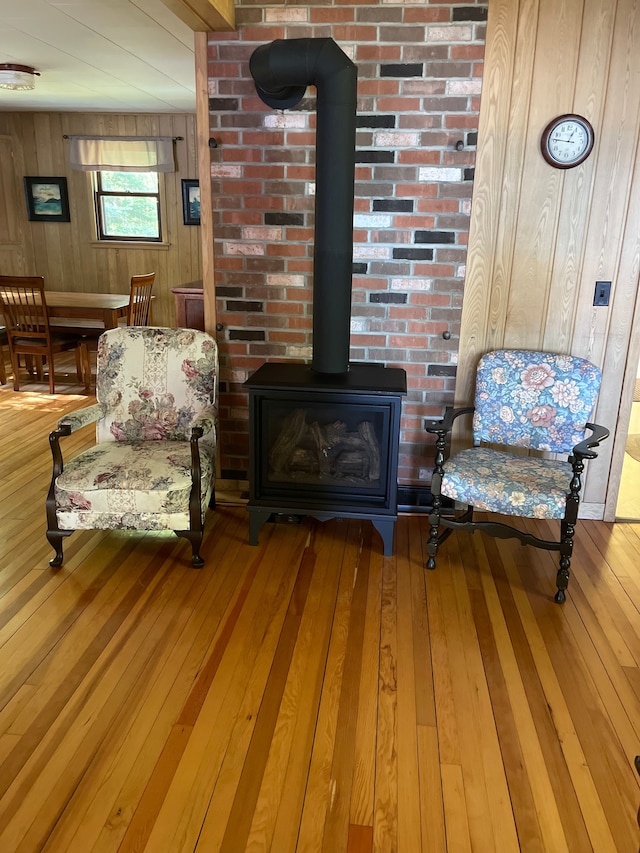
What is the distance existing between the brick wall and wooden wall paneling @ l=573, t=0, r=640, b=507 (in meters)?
0.56

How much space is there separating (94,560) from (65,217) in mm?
5316

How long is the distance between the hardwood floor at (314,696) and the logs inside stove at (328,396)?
256mm

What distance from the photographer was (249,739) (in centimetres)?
187

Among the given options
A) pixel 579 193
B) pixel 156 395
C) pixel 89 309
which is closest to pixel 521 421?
pixel 579 193

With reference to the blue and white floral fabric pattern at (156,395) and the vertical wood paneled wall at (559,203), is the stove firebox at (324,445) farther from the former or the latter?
the vertical wood paneled wall at (559,203)

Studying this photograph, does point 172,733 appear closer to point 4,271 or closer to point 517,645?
point 517,645

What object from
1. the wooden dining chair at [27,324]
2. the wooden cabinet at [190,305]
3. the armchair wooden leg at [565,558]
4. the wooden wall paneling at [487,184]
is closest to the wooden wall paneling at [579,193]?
the wooden wall paneling at [487,184]

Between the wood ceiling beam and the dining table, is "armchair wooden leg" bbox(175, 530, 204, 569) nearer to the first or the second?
the wood ceiling beam

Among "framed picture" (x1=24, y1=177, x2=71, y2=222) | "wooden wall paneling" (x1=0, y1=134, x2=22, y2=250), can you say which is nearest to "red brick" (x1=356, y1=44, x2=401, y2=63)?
"framed picture" (x1=24, y1=177, x2=71, y2=222)

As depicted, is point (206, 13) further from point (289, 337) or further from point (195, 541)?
point (195, 541)

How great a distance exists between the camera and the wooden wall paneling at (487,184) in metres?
2.76

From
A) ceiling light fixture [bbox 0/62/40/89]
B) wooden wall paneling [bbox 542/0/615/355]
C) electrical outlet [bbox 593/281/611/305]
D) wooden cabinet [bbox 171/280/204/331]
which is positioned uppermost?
ceiling light fixture [bbox 0/62/40/89]

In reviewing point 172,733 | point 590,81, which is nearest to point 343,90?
point 590,81

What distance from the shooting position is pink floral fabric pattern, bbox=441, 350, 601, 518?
8.73 feet
